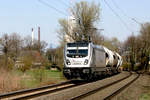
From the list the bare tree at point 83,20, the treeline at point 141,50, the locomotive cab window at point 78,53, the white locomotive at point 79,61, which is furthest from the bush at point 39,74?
the treeline at point 141,50

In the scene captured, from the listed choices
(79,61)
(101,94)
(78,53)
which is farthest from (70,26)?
(101,94)

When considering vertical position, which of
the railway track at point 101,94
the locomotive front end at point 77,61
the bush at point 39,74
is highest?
the locomotive front end at point 77,61

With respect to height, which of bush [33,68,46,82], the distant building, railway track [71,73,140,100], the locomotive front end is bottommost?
railway track [71,73,140,100]

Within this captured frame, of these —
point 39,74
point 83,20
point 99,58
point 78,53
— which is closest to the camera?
point 78,53

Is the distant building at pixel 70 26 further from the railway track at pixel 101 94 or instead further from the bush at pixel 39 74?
the railway track at pixel 101 94

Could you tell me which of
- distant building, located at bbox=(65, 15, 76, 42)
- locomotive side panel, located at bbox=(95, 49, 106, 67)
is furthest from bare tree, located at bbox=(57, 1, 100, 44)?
locomotive side panel, located at bbox=(95, 49, 106, 67)

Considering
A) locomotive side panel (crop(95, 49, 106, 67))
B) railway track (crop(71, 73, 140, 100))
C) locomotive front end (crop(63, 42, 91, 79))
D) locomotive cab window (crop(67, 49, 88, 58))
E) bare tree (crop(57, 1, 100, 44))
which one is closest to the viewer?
railway track (crop(71, 73, 140, 100))

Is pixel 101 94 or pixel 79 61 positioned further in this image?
pixel 79 61

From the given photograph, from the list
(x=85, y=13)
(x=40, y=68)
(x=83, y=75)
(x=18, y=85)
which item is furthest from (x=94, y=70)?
(x=85, y=13)

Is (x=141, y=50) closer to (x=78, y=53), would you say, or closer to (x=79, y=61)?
(x=78, y=53)

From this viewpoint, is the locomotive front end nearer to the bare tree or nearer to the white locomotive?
the white locomotive

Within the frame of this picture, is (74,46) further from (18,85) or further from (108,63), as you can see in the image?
(108,63)

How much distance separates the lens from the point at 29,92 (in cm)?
1645

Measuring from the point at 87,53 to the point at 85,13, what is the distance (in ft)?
98.9
